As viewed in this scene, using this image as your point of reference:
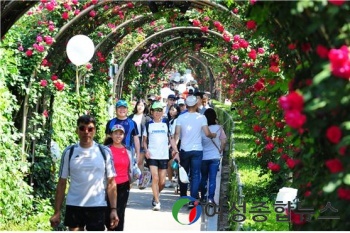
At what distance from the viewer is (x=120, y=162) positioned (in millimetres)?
8250

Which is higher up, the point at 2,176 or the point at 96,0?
the point at 96,0

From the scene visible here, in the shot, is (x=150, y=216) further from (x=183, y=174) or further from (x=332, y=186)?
(x=332, y=186)

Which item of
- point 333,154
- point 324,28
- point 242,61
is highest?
point 242,61

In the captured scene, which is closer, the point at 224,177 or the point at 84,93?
the point at 84,93

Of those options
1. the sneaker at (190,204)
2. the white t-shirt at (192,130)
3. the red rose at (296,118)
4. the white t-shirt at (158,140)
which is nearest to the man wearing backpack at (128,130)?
the white t-shirt at (158,140)

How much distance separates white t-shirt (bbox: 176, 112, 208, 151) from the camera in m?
11.4

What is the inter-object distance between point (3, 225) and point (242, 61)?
5.98 m

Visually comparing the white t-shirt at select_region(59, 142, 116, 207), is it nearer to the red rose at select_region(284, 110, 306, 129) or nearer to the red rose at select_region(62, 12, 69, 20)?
the red rose at select_region(284, 110, 306, 129)

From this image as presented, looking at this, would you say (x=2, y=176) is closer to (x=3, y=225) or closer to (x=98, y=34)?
(x=3, y=225)

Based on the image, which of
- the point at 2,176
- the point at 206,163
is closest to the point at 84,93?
the point at 206,163

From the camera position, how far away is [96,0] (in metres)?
12.3

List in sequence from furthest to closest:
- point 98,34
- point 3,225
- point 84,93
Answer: point 98,34 < point 84,93 < point 3,225

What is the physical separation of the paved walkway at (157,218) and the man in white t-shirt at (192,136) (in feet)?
1.83

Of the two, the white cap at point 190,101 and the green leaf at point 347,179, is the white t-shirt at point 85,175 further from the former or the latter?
the white cap at point 190,101
